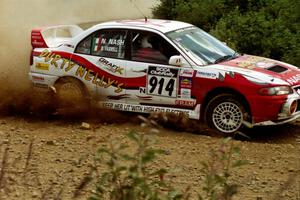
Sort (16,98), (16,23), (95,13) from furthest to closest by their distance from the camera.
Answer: (95,13)
(16,23)
(16,98)

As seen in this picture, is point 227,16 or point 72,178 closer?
point 72,178

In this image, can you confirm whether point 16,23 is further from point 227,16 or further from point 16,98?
point 16,98

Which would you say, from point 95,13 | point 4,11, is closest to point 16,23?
point 4,11

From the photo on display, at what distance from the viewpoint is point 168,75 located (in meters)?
8.85

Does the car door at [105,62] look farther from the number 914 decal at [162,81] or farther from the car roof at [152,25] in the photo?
the number 914 decal at [162,81]

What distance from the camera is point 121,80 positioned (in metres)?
9.30

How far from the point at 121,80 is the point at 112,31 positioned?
810 millimetres

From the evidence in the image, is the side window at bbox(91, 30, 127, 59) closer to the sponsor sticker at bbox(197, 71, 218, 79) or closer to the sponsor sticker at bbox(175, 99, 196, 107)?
the sponsor sticker at bbox(175, 99, 196, 107)

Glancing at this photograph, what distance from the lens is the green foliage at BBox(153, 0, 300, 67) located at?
1285 cm

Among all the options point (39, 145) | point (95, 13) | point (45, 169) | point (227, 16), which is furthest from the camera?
point (95, 13)

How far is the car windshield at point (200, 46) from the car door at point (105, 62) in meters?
0.81

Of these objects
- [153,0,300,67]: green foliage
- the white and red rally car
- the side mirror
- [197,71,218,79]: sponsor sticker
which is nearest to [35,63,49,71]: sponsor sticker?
the white and red rally car

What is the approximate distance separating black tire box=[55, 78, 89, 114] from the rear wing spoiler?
0.74 meters

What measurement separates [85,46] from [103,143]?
8.86 feet
